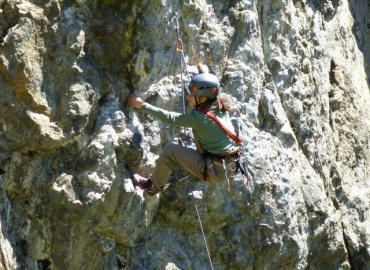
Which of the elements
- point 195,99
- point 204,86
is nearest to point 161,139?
point 195,99

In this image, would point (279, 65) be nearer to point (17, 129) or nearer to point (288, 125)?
point (288, 125)

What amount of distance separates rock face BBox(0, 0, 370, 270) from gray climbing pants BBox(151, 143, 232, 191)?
31 cm

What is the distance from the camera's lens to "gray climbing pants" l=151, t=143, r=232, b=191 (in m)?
8.85

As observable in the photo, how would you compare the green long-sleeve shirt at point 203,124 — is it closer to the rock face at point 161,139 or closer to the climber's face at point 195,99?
the climber's face at point 195,99

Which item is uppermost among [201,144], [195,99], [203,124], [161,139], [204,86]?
[204,86]

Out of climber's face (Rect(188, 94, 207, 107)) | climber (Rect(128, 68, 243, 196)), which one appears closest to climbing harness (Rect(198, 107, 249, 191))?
climber (Rect(128, 68, 243, 196))

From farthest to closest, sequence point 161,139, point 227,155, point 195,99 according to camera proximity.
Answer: point 161,139 → point 227,155 → point 195,99

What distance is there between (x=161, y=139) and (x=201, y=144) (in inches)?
28.2

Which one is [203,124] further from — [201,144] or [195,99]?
[201,144]

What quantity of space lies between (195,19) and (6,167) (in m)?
3.30

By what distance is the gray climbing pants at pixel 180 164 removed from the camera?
8852mm

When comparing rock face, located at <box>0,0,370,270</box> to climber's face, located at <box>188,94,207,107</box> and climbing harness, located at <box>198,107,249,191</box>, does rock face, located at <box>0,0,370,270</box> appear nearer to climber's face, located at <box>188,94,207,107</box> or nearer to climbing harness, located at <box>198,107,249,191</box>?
climber's face, located at <box>188,94,207,107</box>

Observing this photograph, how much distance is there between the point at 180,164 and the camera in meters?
8.98

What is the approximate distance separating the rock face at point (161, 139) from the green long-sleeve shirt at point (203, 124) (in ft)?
2.19
